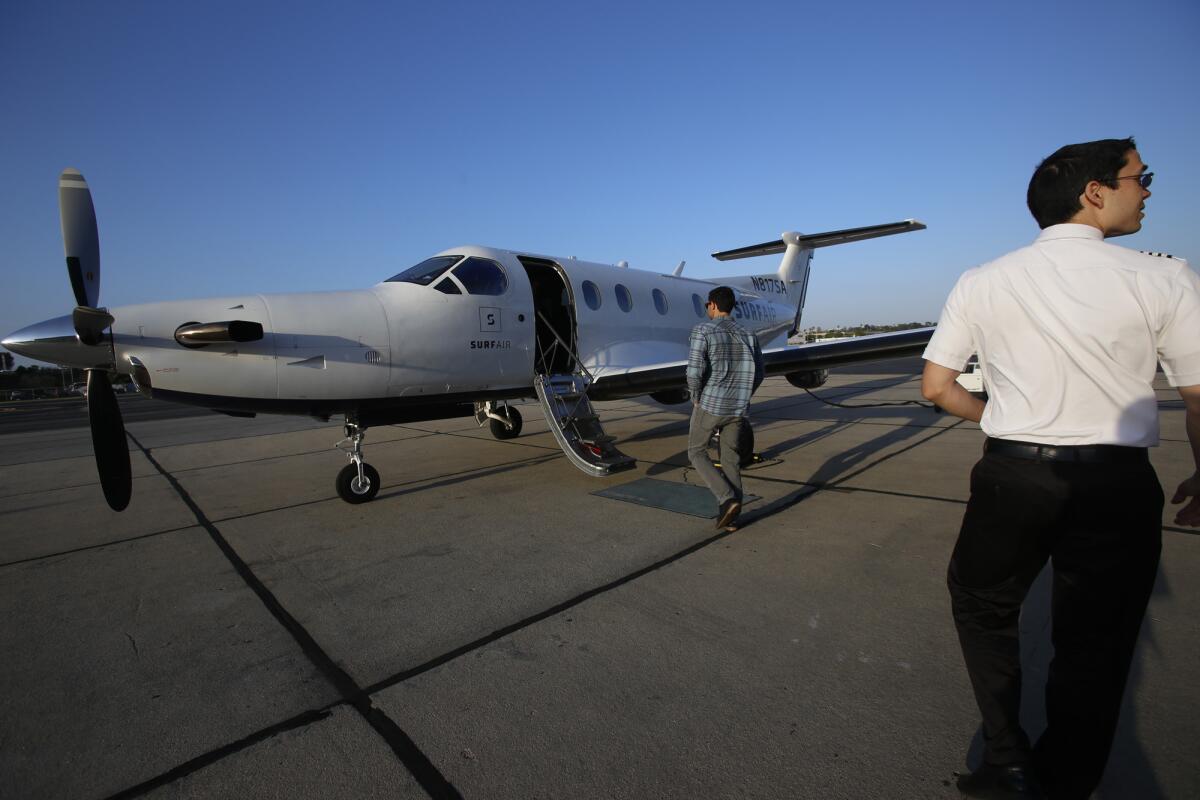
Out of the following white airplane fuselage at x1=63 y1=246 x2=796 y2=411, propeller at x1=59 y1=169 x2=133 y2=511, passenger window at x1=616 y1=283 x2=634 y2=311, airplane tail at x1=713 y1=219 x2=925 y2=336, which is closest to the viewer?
propeller at x1=59 y1=169 x2=133 y2=511

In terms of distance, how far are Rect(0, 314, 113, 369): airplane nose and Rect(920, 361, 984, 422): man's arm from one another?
560 cm

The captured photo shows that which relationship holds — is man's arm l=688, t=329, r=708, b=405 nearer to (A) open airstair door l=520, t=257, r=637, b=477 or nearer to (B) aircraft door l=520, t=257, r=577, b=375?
(A) open airstair door l=520, t=257, r=637, b=477

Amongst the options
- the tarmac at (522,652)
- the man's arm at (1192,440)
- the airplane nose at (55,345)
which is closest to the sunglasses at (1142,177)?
the man's arm at (1192,440)

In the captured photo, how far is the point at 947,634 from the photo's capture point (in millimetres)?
2783

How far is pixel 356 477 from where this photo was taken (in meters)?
5.73

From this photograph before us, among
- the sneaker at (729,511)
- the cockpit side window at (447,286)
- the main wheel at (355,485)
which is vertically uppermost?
the cockpit side window at (447,286)

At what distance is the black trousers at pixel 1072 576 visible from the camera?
4.90 ft

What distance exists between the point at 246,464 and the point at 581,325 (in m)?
5.28

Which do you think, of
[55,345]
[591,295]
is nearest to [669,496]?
[591,295]

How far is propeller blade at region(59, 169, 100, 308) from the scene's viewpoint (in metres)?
4.56

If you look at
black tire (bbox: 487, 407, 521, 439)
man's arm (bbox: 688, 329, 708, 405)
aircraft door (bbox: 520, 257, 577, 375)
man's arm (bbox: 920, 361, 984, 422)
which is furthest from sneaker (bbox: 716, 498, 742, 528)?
black tire (bbox: 487, 407, 521, 439)

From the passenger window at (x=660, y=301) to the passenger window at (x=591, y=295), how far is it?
136cm

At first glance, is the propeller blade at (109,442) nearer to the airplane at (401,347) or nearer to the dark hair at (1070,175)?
the airplane at (401,347)

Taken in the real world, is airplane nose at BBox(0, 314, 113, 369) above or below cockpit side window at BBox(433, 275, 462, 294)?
below
